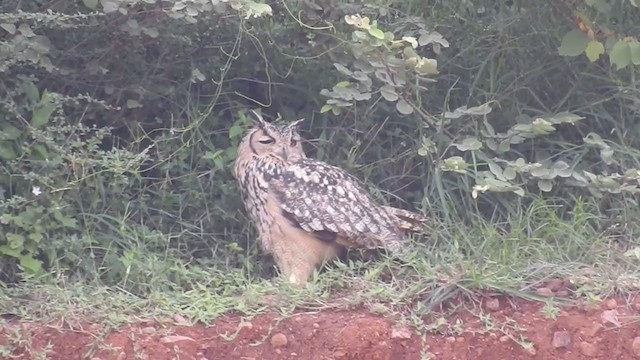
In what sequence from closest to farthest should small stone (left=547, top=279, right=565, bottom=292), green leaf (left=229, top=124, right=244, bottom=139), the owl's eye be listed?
small stone (left=547, top=279, right=565, bottom=292) → the owl's eye → green leaf (left=229, top=124, right=244, bottom=139)

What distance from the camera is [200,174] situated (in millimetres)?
5664

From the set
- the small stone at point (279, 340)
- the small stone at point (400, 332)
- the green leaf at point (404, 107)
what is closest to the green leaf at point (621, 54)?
the green leaf at point (404, 107)

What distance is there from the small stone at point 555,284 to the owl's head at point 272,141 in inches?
53.5

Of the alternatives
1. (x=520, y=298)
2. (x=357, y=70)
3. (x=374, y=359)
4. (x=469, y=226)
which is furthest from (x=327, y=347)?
(x=357, y=70)

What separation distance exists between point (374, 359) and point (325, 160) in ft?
5.36

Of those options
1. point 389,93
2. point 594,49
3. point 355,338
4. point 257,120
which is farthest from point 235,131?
point 594,49

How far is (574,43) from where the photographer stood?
206 inches

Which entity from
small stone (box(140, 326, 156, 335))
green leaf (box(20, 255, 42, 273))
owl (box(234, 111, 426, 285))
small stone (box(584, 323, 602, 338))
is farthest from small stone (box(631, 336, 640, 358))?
green leaf (box(20, 255, 42, 273))

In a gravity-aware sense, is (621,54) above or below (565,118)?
above

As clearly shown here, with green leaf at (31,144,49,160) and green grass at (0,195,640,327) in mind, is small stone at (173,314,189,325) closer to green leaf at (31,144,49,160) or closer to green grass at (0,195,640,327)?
green grass at (0,195,640,327)

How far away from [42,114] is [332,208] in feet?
4.37

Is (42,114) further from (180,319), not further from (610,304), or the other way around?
(610,304)

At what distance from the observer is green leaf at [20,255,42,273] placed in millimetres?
4867

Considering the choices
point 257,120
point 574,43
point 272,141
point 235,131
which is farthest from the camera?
point 235,131
